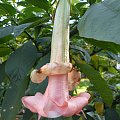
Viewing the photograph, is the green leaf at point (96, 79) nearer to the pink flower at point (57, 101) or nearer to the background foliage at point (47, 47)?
the background foliage at point (47, 47)

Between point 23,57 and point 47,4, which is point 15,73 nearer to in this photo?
point 23,57

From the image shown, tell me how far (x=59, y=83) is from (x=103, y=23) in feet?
0.42

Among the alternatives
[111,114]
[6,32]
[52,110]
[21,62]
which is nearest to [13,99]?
[21,62]

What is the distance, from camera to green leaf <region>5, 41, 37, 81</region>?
3.08ft

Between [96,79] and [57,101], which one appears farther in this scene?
[96,79]

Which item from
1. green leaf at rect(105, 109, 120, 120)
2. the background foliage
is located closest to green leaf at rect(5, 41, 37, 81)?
the background foliage

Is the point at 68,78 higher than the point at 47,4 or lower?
lower

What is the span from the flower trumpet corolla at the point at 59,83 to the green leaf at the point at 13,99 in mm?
388

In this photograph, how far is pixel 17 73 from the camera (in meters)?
0.93

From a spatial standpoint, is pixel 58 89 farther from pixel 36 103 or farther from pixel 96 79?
pixel 96 79

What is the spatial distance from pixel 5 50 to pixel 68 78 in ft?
1.70

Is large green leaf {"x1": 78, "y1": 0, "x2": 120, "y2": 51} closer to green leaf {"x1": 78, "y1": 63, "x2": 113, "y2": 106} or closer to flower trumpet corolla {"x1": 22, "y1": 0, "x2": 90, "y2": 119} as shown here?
flower trumpet corolla {"x1": 22, "y1": 0, "x2": 90, "y2": 119}

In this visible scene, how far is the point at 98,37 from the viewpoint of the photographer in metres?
0.57

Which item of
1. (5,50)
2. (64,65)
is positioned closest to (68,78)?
(64,65)
